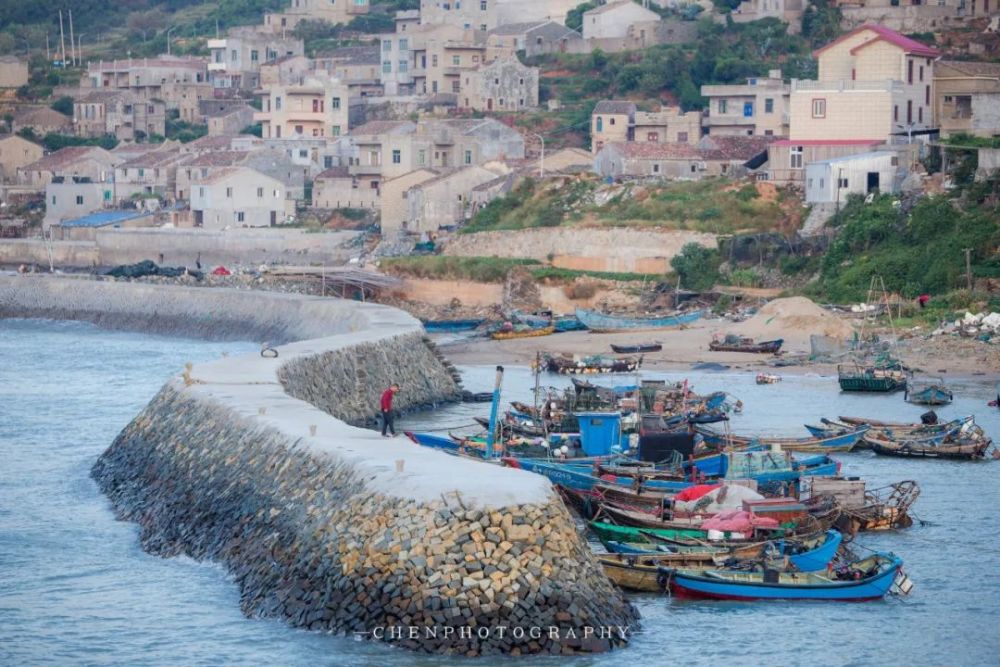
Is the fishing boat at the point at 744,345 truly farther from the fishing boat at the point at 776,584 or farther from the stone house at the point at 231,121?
the stone house at the point at 231,121

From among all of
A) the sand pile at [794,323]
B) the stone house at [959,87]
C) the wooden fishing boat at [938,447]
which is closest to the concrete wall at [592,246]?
the sand pile at [794,323]

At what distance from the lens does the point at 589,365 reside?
51906 millimetres

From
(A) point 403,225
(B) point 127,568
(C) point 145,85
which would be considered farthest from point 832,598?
(C) point 145,85

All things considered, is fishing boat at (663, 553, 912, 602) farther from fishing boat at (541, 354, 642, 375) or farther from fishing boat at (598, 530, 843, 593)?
fishing boat at (541, 354, 642, 375)

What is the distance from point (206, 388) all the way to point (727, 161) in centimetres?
4411

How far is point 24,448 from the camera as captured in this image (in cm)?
4066

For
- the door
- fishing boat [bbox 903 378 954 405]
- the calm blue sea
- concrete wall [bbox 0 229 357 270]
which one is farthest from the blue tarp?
fishing boat [bbox 903 378 954 405]

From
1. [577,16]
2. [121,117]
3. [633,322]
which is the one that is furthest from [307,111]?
[633,322]

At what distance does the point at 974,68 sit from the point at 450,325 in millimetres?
26642

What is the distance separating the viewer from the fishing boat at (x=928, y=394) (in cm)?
4500

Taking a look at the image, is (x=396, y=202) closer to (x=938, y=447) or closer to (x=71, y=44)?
(x=938, y=447)

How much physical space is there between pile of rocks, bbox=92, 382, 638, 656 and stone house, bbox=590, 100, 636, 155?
61154mm

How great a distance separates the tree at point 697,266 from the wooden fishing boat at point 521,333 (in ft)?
23.0

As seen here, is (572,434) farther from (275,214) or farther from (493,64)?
(493,64)
